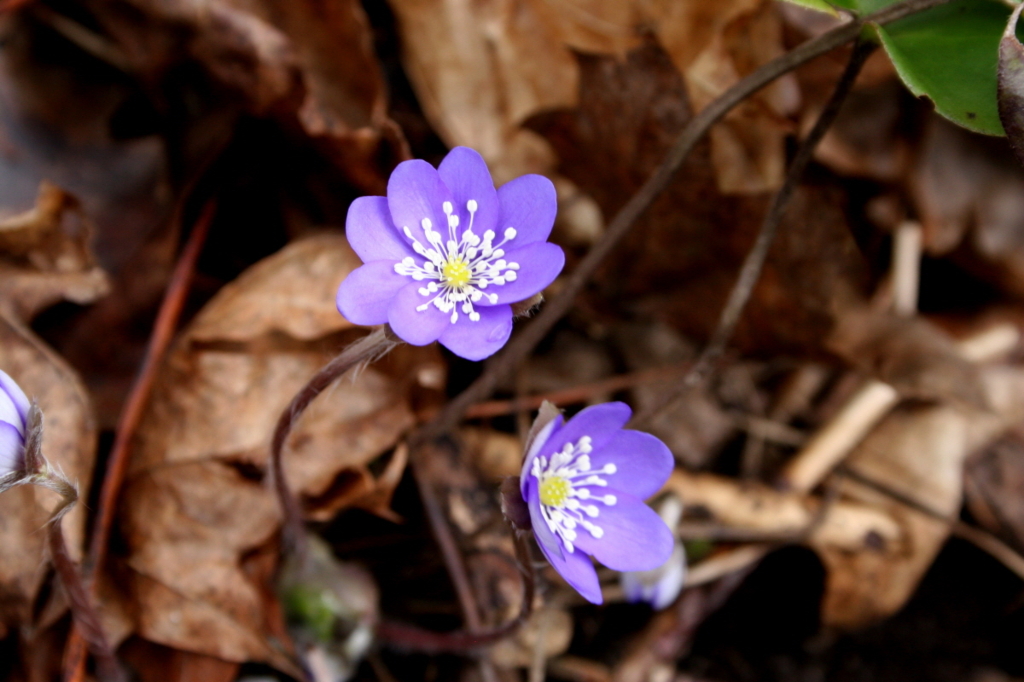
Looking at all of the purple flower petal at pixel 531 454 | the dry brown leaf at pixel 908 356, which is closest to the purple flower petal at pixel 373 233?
the purple flower petal at pixel 531 454

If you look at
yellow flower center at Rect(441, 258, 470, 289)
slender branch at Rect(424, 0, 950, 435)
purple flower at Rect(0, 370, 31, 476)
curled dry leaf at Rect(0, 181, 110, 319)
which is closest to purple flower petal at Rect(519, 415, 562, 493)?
yellow flower center at Rect(441, 258, 470, 289)

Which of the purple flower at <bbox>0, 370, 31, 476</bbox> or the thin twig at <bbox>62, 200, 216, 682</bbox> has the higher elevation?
the purple flower at <bbox>0, 370, 31, 476</bbox>

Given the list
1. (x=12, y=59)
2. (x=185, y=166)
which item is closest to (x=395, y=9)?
(x=185, y=166)

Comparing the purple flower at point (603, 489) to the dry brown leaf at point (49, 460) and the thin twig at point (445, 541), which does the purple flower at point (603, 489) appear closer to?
the thin twig at point (445, 541)

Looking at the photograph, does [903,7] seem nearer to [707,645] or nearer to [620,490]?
[620,490]

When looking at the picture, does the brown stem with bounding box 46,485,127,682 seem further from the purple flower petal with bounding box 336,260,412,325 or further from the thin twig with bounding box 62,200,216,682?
the purple flower petal with bounding box 336,260,412,325

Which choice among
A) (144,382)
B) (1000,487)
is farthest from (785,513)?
(144,382)
